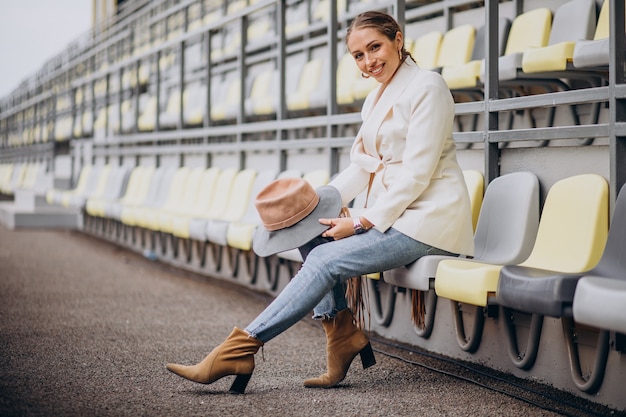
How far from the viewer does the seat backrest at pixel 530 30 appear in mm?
3570

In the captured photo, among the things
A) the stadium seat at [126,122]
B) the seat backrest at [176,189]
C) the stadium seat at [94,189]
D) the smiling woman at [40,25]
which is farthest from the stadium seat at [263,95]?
the smiling woman at [40,25]

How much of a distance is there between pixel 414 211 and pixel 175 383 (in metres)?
0.82

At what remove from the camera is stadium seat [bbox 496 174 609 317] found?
6.59 ft

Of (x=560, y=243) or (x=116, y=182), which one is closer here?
(x=560, y=243)

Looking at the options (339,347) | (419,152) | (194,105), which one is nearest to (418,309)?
(339,347)

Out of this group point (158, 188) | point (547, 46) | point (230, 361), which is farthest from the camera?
point (158, 188)

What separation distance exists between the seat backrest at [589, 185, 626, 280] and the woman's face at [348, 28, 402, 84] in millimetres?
712

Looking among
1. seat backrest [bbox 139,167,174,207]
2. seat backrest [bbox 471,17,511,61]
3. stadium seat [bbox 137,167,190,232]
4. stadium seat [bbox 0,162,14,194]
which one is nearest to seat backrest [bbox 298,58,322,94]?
stadium seat [bbox 137,167,190,232]

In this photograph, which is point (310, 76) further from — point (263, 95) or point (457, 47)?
point (457, 47)

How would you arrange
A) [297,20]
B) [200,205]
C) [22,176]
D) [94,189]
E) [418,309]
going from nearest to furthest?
[418,309], [200,205], [297,20], [94,189], [22,176]

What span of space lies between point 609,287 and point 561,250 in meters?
0.56

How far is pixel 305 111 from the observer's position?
5.45m

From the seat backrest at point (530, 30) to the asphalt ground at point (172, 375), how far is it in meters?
1.37

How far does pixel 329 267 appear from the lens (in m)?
2.30
